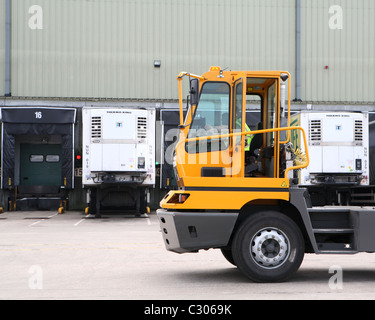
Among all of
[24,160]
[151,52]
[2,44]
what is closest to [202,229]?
[151,52]

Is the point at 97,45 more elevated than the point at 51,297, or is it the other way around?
the point at 97,45

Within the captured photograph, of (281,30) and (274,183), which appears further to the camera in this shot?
(281,30)

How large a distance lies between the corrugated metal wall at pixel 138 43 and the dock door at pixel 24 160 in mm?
1799

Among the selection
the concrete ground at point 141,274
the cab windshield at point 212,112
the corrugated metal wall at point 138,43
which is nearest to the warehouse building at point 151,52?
the corrugated metal wall at point 138,43

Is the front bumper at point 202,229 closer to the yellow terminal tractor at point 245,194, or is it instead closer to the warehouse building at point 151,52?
the yellow terminal tractor at point 245,194

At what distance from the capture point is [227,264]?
992 cm

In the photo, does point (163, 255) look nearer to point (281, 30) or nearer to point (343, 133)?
point (343, 133)

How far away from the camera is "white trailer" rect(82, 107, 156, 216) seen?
20.9m

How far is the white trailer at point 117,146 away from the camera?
20922 mm

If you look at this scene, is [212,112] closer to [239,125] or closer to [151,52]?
[239,125]

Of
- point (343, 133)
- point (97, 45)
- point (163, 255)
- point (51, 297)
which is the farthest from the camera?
point (97, 45)

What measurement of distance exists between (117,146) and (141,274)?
12.4 metres

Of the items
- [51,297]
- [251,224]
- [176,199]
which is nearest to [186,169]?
[176,199]
